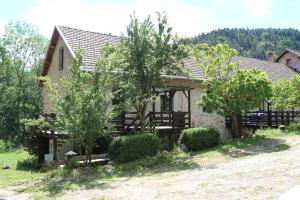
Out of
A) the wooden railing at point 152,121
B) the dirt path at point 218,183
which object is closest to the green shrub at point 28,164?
the wooden railing at point 152,121

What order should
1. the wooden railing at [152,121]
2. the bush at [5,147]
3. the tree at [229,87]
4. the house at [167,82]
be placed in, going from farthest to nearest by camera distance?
the bush at [5,147] → the house at [167,82] → the wooden railing at [152,121] → the tree at [229,87]

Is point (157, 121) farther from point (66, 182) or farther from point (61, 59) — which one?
point (66, 182)

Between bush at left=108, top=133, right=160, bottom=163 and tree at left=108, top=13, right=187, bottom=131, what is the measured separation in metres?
1.69

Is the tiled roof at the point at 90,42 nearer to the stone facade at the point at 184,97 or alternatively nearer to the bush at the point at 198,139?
the stone facade at the point at 184,97

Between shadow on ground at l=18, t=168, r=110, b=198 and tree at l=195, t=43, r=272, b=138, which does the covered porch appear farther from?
shadow on ground at l=18, t=168, r=110, b=198

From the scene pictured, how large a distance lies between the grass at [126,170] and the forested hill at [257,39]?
8954 cm

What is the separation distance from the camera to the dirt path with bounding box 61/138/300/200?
10.0 m

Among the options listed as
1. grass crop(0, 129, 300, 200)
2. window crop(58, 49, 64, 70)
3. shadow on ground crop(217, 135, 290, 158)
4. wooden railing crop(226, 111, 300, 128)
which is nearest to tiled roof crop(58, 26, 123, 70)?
window crop(58, 49, 64, 70)

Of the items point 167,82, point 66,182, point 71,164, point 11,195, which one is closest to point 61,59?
point 167,82

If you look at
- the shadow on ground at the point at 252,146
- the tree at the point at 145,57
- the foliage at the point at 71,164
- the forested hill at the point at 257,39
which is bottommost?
the foliage at the point at 71,164

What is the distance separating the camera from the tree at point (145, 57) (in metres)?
18.5

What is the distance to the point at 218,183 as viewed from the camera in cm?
1126

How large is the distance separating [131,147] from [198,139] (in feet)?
12.0

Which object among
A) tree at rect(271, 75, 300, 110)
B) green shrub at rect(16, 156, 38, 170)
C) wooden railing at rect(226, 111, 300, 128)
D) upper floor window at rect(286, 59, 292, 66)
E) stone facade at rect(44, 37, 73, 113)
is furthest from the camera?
upper floor window at rect(286, 59, 292, 66)
